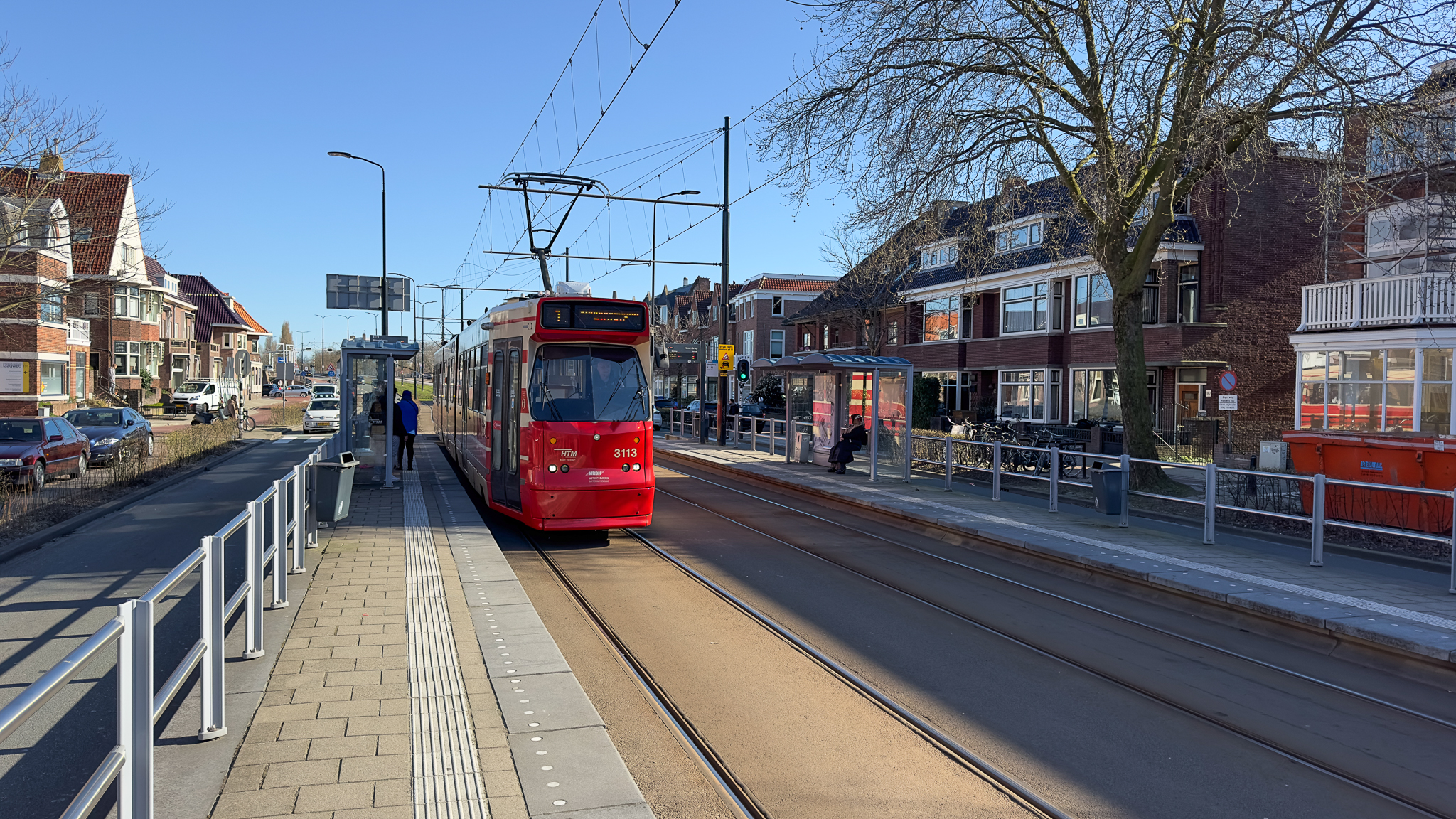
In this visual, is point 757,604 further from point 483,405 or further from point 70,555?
point 70,555

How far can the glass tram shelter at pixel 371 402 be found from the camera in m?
18.2

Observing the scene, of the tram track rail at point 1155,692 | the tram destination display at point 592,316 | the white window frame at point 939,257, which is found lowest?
the tram track rail at point 1155,692

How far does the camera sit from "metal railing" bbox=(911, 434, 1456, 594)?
10.4 meters

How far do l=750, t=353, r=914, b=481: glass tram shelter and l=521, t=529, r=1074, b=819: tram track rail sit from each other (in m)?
11.5

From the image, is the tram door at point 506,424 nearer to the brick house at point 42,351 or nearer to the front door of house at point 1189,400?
the brick house at point 42,351

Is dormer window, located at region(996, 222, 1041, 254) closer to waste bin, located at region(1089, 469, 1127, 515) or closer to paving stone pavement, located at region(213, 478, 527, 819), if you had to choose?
waste bin, located at region(1089, 469, 1127, 515)

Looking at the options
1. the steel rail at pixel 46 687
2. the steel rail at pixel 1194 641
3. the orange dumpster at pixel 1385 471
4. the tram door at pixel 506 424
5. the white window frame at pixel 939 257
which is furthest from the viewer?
the white window frame at pixel 939 257

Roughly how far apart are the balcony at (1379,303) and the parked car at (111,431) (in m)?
28.0

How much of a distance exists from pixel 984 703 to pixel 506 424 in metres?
8.32

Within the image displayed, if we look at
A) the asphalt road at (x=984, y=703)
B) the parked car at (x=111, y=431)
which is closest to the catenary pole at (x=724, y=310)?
the parked car at (x=111, y=431)

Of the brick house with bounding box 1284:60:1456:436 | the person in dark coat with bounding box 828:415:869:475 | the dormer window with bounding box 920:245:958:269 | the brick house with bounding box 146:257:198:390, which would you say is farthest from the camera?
the brick house with bounding box 146:257:198:390

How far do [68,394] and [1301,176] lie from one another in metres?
45.8

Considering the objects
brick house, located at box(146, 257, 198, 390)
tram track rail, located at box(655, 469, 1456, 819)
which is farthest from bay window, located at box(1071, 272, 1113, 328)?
brick house, located at box(146, 257, 198, 390)

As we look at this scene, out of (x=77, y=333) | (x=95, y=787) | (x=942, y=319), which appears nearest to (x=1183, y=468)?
(x=95, y=787)
